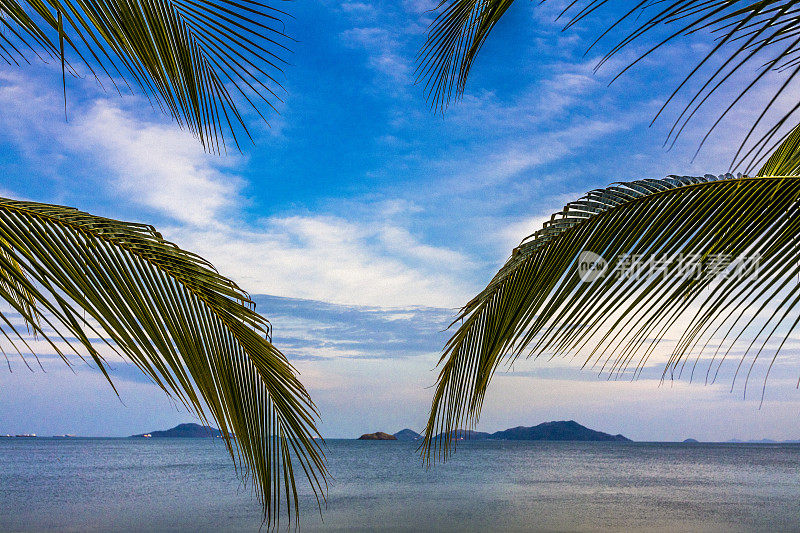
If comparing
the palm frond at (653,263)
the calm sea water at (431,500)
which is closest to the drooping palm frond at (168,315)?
the palm frond at (653,263)

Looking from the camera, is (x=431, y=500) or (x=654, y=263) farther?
(x=431, y=500)

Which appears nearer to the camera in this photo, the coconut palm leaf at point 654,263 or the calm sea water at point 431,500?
the coconut palm leaf at point 654,263

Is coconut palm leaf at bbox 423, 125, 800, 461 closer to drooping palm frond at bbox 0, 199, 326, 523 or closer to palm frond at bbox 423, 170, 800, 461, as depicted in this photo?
palm frond at bbox 423, 170, 800, 461

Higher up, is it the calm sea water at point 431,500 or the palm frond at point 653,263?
the palm frond at point 653,263

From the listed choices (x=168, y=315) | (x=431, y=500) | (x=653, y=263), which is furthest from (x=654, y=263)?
(x=431, y=500)

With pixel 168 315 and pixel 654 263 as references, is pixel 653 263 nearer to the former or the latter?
pixel 654 263

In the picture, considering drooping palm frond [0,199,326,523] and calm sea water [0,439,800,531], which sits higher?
drooping palm frond [0,199,326,523]

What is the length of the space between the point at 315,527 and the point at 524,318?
1868 centimetres

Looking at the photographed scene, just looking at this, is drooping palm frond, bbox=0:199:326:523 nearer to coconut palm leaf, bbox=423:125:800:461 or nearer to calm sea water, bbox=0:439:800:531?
coconut palm leaf, bbox=423:125:800:461

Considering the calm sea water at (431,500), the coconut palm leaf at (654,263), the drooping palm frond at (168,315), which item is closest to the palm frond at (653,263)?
the coconut palm leaf at (654,263)

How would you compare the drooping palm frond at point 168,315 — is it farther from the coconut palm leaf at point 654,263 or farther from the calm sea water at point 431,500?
the calm sea water at point 431,500

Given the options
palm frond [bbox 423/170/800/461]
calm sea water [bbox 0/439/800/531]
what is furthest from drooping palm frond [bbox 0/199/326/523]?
calm sea water [bbox 0/439/800/531]

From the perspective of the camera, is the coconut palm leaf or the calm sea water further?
the calm sea water

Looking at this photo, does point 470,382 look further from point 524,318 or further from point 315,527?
point 315,527
